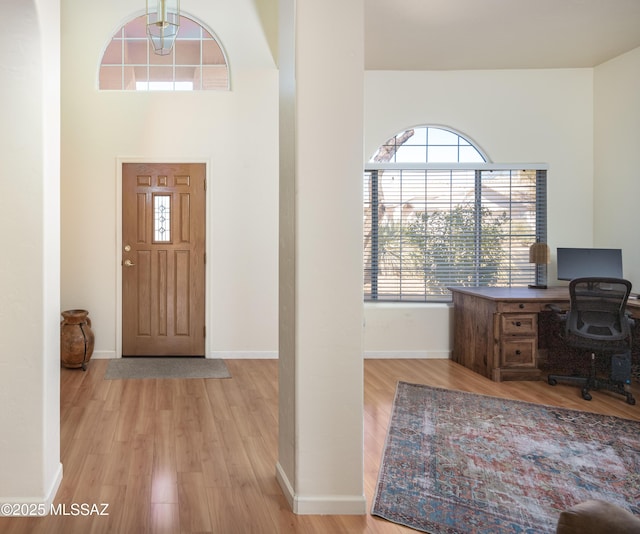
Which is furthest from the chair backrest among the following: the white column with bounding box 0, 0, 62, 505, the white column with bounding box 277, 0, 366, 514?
the white column with bounding box 0, 0, 62, 505

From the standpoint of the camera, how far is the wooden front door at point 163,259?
5574 millimetres

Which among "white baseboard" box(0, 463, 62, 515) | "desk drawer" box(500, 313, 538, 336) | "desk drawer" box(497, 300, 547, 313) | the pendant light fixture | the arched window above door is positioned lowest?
"white baseboard" box(0, 463, 62, 515)

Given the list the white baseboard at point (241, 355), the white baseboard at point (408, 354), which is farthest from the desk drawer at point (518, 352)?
the white baseboard at point (241, 355)

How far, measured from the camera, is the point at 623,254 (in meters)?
5.21

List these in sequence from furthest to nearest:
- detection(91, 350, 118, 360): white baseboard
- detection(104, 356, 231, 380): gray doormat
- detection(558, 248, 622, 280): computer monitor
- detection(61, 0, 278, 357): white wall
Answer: detection(91, 350, 118, 360): white baseboard → detection(61, 0, 278, 357): white wall → detection(558, 248, 622, 280): computer monitor → detection(104, 356, 231, 380): gray doormat

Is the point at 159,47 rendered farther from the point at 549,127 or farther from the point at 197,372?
the point at 549,127

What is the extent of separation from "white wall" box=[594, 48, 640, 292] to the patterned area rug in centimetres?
209

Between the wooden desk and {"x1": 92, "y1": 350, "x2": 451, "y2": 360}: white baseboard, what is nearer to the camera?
the wooden desk

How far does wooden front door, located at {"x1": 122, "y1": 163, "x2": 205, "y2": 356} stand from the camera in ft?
18.3

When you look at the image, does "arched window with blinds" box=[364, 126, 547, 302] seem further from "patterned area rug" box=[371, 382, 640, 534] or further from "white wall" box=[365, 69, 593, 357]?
"patterned area rug" box=[371, 382, 640, 534]

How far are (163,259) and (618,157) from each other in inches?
A: 184

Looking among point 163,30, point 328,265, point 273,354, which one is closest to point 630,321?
point 328,265

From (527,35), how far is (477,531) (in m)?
4.10

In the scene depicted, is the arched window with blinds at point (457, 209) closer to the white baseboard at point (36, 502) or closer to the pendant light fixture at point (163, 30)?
the pendant light fixture at point (163, 30)
